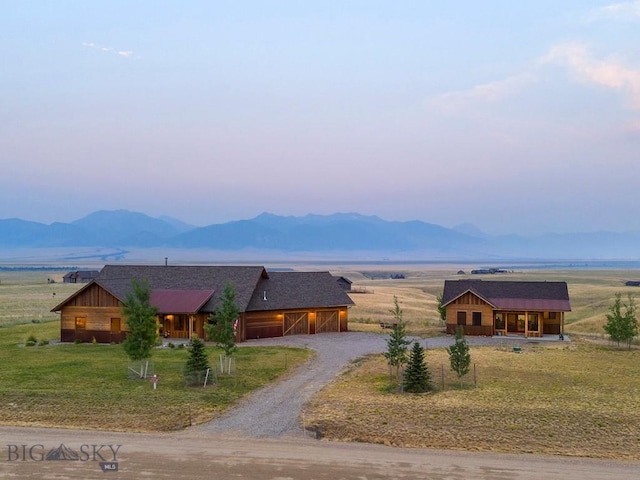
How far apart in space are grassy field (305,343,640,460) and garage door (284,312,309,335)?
1679cm

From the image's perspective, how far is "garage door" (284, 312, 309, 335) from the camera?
48.4 meters

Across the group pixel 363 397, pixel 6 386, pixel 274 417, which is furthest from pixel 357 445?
pixel 6 386

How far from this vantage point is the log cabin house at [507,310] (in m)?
48.1

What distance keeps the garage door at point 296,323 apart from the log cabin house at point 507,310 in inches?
511

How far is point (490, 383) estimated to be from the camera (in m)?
27.3

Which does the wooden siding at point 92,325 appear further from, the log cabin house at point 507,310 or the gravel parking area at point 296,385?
the log cabin house at point 507,310

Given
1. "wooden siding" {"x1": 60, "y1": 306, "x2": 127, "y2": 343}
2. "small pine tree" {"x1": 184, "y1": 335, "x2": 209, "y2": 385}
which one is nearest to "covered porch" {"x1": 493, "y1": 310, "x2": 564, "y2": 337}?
"small pine tree" {"x1": 184, "y1": 335, "x2": 209, "y2": 385}

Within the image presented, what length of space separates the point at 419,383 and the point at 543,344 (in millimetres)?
21835

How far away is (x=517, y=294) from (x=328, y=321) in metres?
17.8

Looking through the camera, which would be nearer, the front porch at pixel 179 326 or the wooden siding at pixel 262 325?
the front porch at pixel 179 326

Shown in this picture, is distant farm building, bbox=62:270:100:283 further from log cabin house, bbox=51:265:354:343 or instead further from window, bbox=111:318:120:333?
window, bbox=111:318:120:333

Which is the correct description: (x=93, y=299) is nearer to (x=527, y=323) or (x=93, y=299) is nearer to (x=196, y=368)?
(x=196, y=368)

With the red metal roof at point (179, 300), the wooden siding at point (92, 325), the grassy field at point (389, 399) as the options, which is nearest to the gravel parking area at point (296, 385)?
the grassy field at point (389, 399)

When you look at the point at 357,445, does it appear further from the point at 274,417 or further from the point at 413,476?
the point at 274,417
